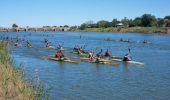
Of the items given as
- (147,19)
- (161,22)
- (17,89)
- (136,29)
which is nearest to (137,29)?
(136,29)

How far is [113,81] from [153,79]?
4.19 m

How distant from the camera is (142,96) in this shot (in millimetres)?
18453

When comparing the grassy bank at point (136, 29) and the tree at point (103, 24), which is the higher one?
the tree at point (103, 24)

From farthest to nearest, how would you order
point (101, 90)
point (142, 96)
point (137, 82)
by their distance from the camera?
point (137, 82)
point (101, 90)
point (142, 96)

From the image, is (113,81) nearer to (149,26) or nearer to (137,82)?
(137,82)

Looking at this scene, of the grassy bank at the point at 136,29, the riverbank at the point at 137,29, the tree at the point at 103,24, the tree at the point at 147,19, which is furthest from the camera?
the tree at the point at 103,24

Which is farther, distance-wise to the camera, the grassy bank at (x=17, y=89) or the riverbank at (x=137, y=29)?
the riverbank at (x=137, y=29)

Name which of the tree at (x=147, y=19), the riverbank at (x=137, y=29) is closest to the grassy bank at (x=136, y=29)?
the riverbank at (x=137, y=29)

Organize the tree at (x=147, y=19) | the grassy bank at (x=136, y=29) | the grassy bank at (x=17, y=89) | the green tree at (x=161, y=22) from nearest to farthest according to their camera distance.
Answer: the grassy bank at (x=17, y=89) → the grassy bank at (x=136, y=29) → the green tree at (x=161, y=22) → the tree at (x=147, y=19)

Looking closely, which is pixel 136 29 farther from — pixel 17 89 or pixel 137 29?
pixel 17 89

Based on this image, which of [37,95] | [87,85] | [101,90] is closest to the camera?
[37,95]

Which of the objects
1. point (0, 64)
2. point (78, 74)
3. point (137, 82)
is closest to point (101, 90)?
point (137, 82)

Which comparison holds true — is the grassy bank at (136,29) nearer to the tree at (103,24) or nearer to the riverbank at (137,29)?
the riverbank at (137,29)

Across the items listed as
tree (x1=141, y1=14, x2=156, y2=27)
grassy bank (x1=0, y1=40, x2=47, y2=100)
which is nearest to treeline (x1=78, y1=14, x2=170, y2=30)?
tree (x1=141, y1=14, x2=156, y2=27)
